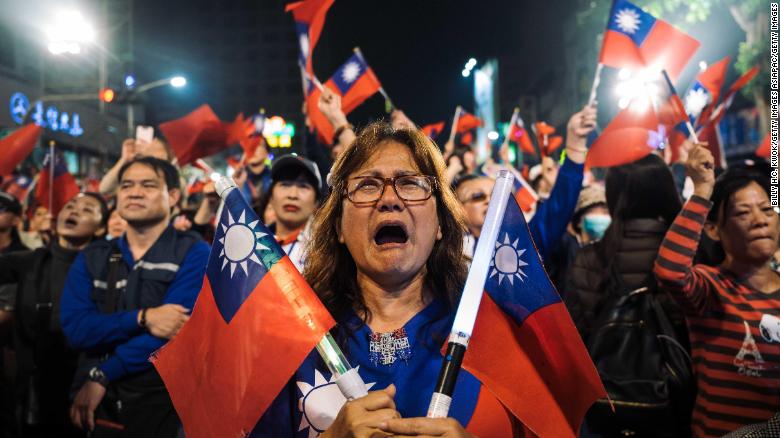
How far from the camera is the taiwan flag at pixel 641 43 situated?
5336 mm

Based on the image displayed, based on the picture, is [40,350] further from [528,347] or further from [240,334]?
[528,347]

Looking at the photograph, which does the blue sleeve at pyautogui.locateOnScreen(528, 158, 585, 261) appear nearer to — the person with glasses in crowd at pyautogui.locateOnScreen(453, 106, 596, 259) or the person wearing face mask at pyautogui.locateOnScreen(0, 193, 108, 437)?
the person with glasses in crowd at pyautogui.locateOnScreen(453, 106, 596, 259)

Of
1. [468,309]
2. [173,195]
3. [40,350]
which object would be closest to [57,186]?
[40,350]

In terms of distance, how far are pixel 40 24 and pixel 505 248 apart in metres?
31.8

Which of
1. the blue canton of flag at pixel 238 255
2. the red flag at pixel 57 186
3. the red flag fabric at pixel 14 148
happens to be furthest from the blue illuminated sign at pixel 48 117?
the blue canton of flag at pixel 238 255

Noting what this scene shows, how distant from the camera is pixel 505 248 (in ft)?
6.74

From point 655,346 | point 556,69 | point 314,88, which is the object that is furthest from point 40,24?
point 556,69

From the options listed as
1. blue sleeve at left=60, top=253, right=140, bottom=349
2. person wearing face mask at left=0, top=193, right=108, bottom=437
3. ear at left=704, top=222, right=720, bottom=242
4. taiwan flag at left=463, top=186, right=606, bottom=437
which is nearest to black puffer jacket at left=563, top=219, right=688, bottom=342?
ear at left=704, top=222, right=720, bottom=242

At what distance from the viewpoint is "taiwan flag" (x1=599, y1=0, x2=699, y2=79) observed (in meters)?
5.34

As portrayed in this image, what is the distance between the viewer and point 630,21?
538 cm

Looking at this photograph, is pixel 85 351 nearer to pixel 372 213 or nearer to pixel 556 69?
pixel 372 213

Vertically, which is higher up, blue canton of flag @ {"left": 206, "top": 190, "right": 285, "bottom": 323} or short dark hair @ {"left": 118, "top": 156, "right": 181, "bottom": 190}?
short dark hair @ {"left": 118, "top": 156, "right": 181, "bottom": 190}

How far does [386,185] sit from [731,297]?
2047 mm

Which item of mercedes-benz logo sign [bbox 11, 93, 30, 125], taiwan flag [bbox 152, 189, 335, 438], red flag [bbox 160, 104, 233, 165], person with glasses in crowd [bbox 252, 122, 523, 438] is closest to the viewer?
taiwan flag [bbox 152, 189, 335, 438]
